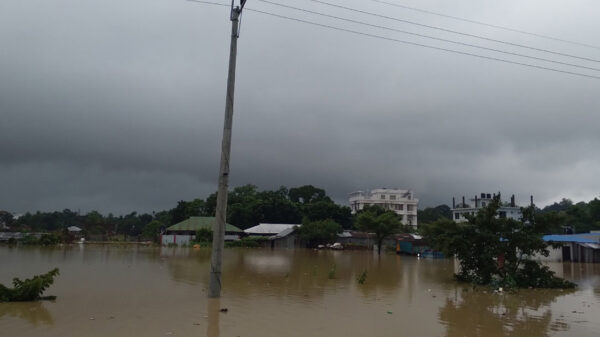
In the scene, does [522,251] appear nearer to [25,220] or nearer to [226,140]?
[226,140]

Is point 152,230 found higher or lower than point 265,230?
lower

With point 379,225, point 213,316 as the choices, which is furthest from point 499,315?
point 379,225

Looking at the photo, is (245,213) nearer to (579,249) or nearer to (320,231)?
A: (320,231)

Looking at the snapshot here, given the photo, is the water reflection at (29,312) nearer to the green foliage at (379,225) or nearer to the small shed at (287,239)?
the green foliage at (379,225)

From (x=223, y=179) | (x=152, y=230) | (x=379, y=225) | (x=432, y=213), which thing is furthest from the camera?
(x=432, y=213)

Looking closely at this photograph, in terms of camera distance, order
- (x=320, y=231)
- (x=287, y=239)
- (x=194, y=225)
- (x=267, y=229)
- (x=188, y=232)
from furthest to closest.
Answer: (x=267, y=229) < (x=194, y=225) < (x=188, y=232) < (x=287, y=239) < (x=320, y=231)

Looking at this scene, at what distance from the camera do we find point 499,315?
11586 millimetres

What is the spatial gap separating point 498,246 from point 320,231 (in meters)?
38.6

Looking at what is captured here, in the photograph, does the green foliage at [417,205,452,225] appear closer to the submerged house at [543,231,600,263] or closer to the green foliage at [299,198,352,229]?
the green foliage at [299,198,352,229]

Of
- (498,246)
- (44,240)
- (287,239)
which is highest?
(498,246)

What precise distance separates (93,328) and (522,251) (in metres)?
17.5

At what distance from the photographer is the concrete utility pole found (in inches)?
477

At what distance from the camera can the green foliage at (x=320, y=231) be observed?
188 ft

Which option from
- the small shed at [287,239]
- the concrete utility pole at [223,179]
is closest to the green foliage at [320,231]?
the small shed at [287,239]
